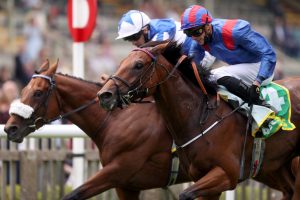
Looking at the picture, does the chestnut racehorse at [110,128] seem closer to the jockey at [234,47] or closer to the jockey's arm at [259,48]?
the jockey at [234,47]

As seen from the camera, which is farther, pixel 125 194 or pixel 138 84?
pixel 125 194

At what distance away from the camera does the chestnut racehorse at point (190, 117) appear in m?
5.88

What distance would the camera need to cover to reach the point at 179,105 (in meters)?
6.14

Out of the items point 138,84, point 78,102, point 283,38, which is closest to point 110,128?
point 78,102

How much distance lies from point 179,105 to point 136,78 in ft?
1.46

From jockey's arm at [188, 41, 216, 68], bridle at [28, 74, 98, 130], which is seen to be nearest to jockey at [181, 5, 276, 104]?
jockey's arm at [188, 41, 216, 68]

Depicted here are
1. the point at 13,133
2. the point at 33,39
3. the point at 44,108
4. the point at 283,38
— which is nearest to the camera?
the point at 13,133

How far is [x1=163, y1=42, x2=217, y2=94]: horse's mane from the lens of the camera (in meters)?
6.18

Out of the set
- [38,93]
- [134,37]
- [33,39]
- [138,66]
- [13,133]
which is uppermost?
[138,66]

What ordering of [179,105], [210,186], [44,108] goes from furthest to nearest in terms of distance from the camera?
1. [44,108]
2. [179,105]
3. [210,186]

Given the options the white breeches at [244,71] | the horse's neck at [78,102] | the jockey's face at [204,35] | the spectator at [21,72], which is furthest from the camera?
the spectator at [21,72]

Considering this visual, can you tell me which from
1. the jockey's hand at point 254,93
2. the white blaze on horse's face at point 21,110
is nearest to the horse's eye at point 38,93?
the white blaze on horse's face at point 21,110

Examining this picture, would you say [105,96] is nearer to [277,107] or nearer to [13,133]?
[13,133]

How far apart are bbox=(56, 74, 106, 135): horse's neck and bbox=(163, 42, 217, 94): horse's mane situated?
1.01m
